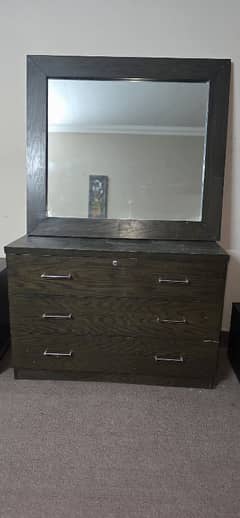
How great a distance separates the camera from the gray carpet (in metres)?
1.08

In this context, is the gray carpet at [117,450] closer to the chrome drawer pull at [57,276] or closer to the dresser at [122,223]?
the dresser at [122,223]

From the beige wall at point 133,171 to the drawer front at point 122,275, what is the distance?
1.46ft

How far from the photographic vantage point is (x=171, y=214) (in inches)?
74.7

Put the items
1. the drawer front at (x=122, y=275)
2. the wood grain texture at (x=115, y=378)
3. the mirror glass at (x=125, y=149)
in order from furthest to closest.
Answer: the mirror glass at (x=125, y=149) → the wood grain texture at (x=115, y=378) → the drawer front at (x=122, y=275)

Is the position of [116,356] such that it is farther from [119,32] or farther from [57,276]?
[119,32]

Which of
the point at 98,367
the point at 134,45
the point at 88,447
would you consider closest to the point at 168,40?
the point at 134,45

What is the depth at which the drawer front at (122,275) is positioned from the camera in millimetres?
1537

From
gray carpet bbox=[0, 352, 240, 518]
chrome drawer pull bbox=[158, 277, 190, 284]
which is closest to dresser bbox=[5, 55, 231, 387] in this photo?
chrome drawer pull bbox=[158, 277, 190, 284]

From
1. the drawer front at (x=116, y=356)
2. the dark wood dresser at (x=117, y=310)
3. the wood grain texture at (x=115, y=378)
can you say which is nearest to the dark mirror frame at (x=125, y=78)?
the dark wood dresser at (x=117, y=310)

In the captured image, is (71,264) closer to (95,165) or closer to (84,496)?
(95,165)

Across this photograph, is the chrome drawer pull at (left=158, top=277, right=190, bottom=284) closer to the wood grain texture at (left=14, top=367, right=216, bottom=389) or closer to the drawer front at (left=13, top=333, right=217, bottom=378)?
the drawer front at (left=13, top=333, right=217, bottom=378)

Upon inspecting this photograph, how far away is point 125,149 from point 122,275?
782 mm

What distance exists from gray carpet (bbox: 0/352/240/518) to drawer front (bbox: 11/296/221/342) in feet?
1.01

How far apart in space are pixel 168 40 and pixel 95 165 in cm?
79
